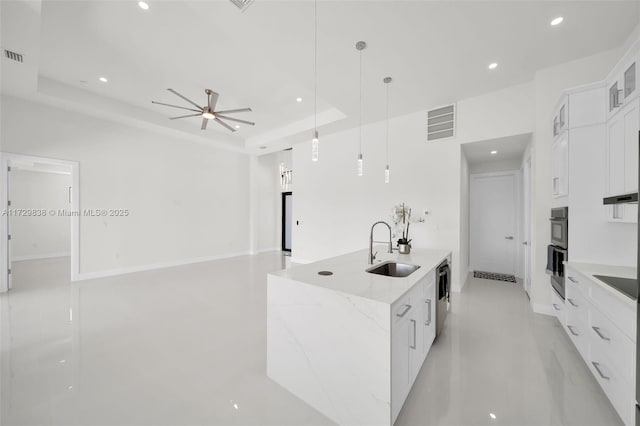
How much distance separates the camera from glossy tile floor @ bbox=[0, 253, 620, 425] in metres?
1.63

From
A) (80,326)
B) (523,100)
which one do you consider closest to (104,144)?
(80,326)

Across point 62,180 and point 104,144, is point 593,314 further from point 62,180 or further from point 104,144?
point 62,180

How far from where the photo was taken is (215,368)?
2.12m

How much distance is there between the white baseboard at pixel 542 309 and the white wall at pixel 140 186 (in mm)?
7154

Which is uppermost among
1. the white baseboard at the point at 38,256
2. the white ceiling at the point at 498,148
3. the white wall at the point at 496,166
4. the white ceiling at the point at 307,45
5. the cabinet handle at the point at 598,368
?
the white ceiling at the point at 307,45

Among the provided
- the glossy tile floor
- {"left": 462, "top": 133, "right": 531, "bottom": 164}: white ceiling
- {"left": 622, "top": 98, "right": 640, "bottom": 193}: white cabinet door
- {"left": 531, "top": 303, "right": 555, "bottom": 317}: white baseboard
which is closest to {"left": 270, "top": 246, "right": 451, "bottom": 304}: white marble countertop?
the glossy tile floor

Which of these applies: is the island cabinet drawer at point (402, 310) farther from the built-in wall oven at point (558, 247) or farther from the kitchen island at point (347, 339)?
the built-in wall oven at point (558, 247)

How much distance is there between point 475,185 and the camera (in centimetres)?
569

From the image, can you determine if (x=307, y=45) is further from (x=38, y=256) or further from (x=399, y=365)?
(x=38, y=256)

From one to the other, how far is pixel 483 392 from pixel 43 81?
728 cm

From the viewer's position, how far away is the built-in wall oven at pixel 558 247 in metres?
2.60

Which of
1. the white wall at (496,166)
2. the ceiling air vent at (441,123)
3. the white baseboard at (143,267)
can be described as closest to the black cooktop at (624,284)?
the ceiling air vent at (441,123)

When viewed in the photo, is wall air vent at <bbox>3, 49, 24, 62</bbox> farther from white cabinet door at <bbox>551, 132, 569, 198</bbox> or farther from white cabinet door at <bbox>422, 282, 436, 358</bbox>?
white cabinet door at <bbox>551, 132, 569, 198</bbox>

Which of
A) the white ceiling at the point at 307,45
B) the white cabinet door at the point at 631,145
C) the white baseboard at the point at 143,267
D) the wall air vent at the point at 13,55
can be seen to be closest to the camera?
the white cabinet door at the point at 631,145
